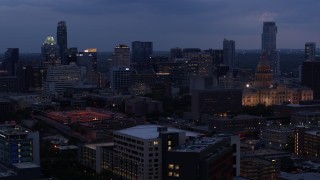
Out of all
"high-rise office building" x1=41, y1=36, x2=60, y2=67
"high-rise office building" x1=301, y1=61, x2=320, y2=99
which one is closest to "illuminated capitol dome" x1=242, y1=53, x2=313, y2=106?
"high-rise office building" x1=301, y1=61, x2=320, y2=99

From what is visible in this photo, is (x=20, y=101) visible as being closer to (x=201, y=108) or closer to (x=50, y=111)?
(x=50, y=111)

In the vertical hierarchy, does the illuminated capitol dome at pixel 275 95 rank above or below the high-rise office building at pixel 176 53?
below

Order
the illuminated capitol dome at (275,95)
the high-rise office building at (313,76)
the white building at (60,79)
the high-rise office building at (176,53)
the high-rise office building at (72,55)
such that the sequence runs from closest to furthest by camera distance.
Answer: the illuminated capitol dome at (275,95) < the high-rise office building at (313,76) < the white building at (60,79) < the high-rise office building at (72,55) < the high-rise office building at (176,53)

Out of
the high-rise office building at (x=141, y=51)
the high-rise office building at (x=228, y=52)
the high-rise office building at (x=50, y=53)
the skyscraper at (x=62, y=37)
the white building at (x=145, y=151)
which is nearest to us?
the white building at (x=145, y=151)

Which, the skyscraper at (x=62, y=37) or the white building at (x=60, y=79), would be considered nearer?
the white building at (x=60, y=79)

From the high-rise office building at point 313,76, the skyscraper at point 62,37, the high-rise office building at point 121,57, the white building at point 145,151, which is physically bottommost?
the white building at point 145,151

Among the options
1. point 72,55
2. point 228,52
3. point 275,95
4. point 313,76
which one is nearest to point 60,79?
point 72,55

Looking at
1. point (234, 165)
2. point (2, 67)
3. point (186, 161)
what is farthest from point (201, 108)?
point (2, 67)

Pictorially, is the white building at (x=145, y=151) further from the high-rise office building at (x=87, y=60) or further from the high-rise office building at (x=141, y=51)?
the high-rise office building at (x=141, y=51)

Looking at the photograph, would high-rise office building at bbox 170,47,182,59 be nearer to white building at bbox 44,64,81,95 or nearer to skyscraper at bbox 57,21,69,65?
skyscraper at bbox 57,21,69,65

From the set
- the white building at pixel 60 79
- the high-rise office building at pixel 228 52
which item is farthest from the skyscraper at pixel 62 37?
the white building at pixel 60 79
